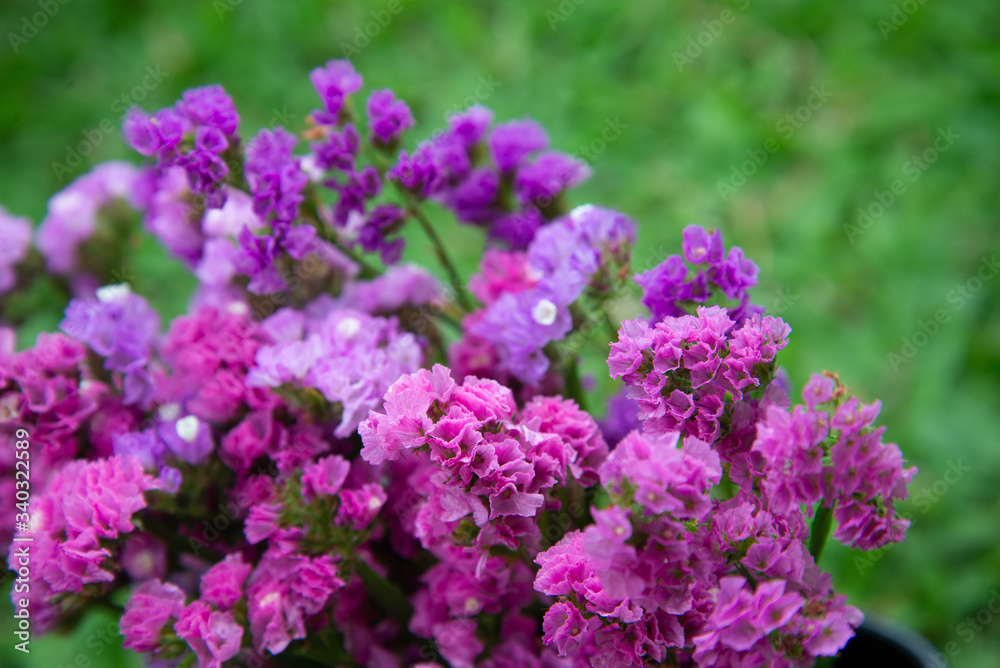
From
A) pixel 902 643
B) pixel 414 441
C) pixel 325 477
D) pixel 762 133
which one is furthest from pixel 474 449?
pixel 762 133

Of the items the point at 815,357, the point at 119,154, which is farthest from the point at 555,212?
the point at 119,154

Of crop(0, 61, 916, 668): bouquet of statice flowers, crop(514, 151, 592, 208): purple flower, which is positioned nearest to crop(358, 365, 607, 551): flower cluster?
crop(0, 61, 916, 668): bouquet of statice flowers

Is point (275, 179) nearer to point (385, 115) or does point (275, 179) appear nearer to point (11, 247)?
point (385, 115)

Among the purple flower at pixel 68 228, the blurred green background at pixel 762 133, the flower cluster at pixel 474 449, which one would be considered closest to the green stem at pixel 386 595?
the flower cluster at pixel 474 449

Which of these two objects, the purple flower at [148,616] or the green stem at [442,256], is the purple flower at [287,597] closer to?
the purple flower at [148,616]

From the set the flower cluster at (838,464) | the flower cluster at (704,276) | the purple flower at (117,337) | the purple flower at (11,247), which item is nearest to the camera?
the flower cluster at (838,464)

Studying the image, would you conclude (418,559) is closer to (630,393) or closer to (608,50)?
(630,393)
